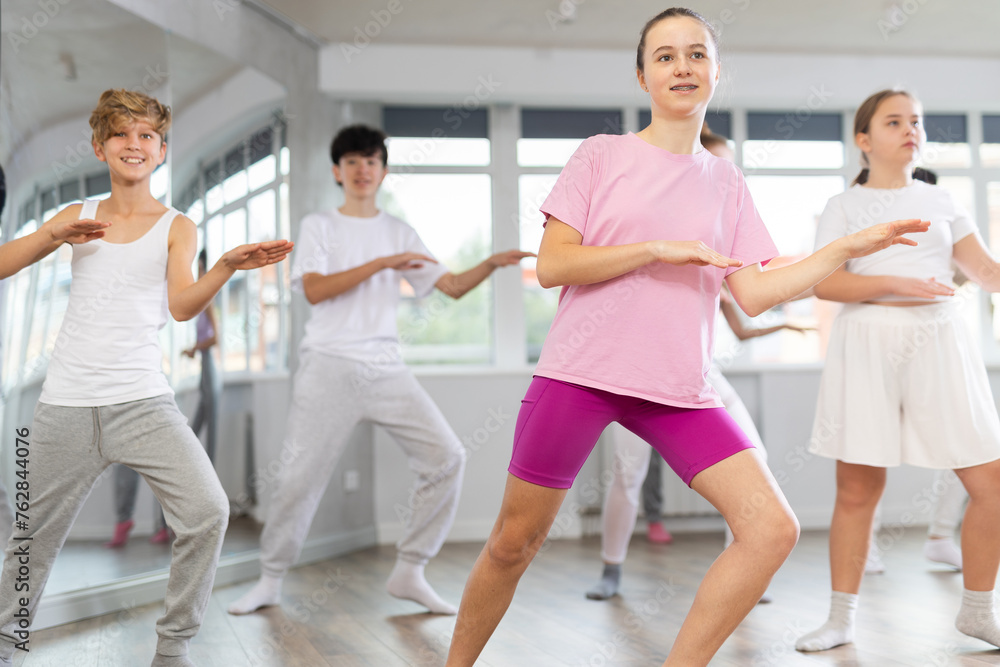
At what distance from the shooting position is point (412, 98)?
4785mm

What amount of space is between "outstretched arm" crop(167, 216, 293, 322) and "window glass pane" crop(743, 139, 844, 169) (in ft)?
13.0

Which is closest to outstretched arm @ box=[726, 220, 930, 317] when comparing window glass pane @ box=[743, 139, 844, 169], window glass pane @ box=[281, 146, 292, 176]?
window glass pane @ box=[281, 146, 292, 176]

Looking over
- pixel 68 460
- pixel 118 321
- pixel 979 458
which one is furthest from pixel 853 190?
pixel 68 460

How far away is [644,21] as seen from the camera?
14.3 ft

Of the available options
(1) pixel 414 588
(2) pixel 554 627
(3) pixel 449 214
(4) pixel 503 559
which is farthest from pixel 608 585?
(3) pixel 449 214

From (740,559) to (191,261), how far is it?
5.00 feet

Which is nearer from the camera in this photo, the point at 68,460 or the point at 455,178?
the point at 68,460

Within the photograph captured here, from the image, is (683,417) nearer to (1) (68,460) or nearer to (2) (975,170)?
(1) (68,460)

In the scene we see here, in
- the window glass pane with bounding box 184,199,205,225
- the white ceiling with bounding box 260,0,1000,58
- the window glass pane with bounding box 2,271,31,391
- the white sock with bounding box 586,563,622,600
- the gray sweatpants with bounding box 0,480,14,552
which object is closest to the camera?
the gray sweatpants with bounding box 0,480,14,552

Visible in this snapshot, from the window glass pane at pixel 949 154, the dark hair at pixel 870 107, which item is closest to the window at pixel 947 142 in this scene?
the window glass pane at pixel 949 154

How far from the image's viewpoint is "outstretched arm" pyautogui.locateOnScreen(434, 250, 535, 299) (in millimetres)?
2823

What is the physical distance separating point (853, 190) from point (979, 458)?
0.83 meters

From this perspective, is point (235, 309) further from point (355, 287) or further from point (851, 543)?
point (851, 543)

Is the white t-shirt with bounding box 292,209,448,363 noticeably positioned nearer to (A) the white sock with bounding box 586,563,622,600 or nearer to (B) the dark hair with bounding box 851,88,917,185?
(A) the white sock with bounding box 586,563,622,600
